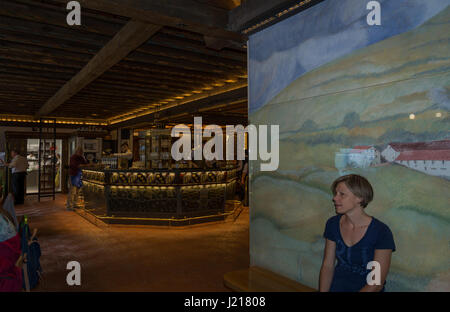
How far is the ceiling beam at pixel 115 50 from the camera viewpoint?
3699mm

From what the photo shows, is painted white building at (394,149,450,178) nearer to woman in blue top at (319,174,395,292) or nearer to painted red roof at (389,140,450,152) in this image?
painted red roof at (389,140,450,152)

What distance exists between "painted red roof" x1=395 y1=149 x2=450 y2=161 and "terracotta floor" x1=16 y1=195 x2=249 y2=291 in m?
2.39

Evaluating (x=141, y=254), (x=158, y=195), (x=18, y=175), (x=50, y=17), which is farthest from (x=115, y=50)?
(x=18, y=175)

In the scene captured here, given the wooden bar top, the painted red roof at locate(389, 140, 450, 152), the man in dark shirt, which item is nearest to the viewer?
the painted red roof at locate(389, 140, 450, 152)

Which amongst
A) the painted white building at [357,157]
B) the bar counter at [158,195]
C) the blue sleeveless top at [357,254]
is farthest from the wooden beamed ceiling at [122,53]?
the blue sleeveless top at [357,254]

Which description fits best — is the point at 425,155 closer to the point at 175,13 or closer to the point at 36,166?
the point at 175,13

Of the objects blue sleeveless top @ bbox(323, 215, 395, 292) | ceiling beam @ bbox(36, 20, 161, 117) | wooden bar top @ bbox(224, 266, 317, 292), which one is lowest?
wooden bar top @ bbox(224, 266, 317, 292)

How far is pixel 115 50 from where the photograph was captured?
170 inches

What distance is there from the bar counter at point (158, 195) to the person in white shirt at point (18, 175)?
402cm

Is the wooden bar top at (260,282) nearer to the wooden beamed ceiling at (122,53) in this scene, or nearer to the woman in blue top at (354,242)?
the woman in blue top at (354,242)

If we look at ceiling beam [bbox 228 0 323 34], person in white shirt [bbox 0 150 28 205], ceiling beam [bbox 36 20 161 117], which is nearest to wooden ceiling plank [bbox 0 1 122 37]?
ceiling beam [bbox 36 20 161 117]

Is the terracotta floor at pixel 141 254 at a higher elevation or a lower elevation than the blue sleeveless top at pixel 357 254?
lower

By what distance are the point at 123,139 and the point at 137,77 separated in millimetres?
8064

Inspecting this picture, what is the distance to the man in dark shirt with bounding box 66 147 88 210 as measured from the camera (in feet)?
29.0
